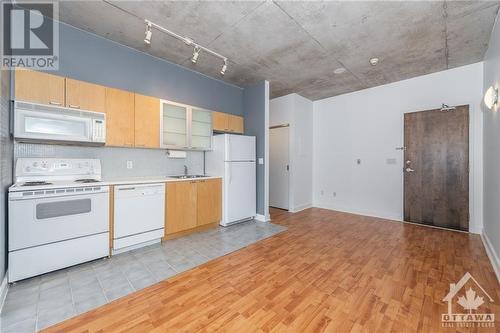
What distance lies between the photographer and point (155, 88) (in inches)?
129

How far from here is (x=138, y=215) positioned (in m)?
2.71

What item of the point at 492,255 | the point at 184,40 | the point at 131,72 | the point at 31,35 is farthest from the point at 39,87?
the point at 492,255

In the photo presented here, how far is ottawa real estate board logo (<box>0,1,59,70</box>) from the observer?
2146mm

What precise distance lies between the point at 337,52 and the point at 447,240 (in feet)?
10.6

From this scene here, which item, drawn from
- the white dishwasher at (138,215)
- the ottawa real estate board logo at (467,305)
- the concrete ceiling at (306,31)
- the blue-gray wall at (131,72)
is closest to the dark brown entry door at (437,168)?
the concrete ceiling at (306,31)

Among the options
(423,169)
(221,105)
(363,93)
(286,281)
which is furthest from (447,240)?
(221,105)

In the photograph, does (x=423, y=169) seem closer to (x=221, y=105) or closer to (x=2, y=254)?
(x=221, y=105)

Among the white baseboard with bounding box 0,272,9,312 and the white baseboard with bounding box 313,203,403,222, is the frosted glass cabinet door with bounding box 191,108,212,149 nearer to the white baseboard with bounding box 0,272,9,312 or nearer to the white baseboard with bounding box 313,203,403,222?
the white baseboard with bounding box 0,272,9,312

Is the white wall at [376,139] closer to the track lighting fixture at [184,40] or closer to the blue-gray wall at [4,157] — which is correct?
the track lighting fixture at [184,40]

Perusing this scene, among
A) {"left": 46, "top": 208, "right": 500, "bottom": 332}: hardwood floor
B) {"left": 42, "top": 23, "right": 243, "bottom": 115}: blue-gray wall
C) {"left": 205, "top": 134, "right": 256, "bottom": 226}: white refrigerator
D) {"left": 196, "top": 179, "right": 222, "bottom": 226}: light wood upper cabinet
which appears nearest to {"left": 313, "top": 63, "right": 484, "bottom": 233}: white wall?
{"left": 46, "top": 208, "right": 500, "bottom": 332}: hardwood floor

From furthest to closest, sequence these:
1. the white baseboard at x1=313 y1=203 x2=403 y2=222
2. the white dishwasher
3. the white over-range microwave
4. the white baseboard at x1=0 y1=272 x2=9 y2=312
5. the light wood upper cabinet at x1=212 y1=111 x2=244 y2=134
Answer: the white baseboard at x1=313 y1=203 x2=403 y2=222 < the light wood upper cabinet at x1=212 y1=111 x2=244 y2=134 < the white dishwasher < the white over-range microwave < the white baseboard at x1=0 y1=272 x2=9 y2=312

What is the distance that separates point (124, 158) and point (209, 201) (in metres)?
1.42

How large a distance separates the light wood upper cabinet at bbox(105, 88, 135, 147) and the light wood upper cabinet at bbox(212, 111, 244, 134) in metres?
1.39

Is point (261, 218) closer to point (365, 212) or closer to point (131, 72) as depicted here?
point (365, 212)
